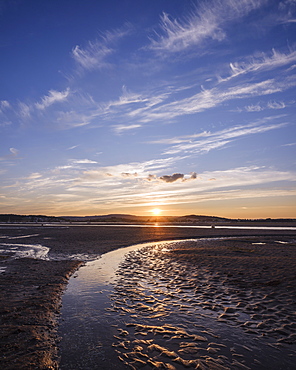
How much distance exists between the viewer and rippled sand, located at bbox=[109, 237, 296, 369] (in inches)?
278

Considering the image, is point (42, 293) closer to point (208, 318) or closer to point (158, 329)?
point (158, 329)

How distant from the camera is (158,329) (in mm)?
8812

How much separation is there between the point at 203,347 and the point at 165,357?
129cm

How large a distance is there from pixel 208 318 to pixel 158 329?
2.16 meters

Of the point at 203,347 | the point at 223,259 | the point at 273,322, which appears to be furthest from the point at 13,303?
the point at 223,259

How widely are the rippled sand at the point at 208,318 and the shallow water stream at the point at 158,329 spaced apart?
0.03 meters

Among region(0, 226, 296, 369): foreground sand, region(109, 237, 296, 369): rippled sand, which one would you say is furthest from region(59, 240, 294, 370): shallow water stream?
region(0, 226, 296, 369): foreground sand

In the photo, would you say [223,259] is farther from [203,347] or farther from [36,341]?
[36,341]

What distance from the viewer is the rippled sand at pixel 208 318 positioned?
278 inches

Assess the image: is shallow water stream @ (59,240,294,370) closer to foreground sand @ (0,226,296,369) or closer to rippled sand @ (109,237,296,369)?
rippled sand @ (109,237,296,369)

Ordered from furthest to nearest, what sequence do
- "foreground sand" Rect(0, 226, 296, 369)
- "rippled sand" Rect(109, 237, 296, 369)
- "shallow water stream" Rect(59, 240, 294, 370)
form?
1. "foreground sand" Rect(0, 226, 296, 369)
2. "rippled sand" Rect(109, 237, 296, 369)
3. "shallow water stream" Rect(59, 240, 294, 370)

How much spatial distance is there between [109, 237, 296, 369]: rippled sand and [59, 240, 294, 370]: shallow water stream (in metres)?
0.03

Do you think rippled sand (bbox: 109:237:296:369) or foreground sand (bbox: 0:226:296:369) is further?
foreground sand (bbox: 0:226:296:369)

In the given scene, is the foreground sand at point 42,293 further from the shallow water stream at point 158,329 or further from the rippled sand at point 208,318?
the shallow water stream at point 158,329
